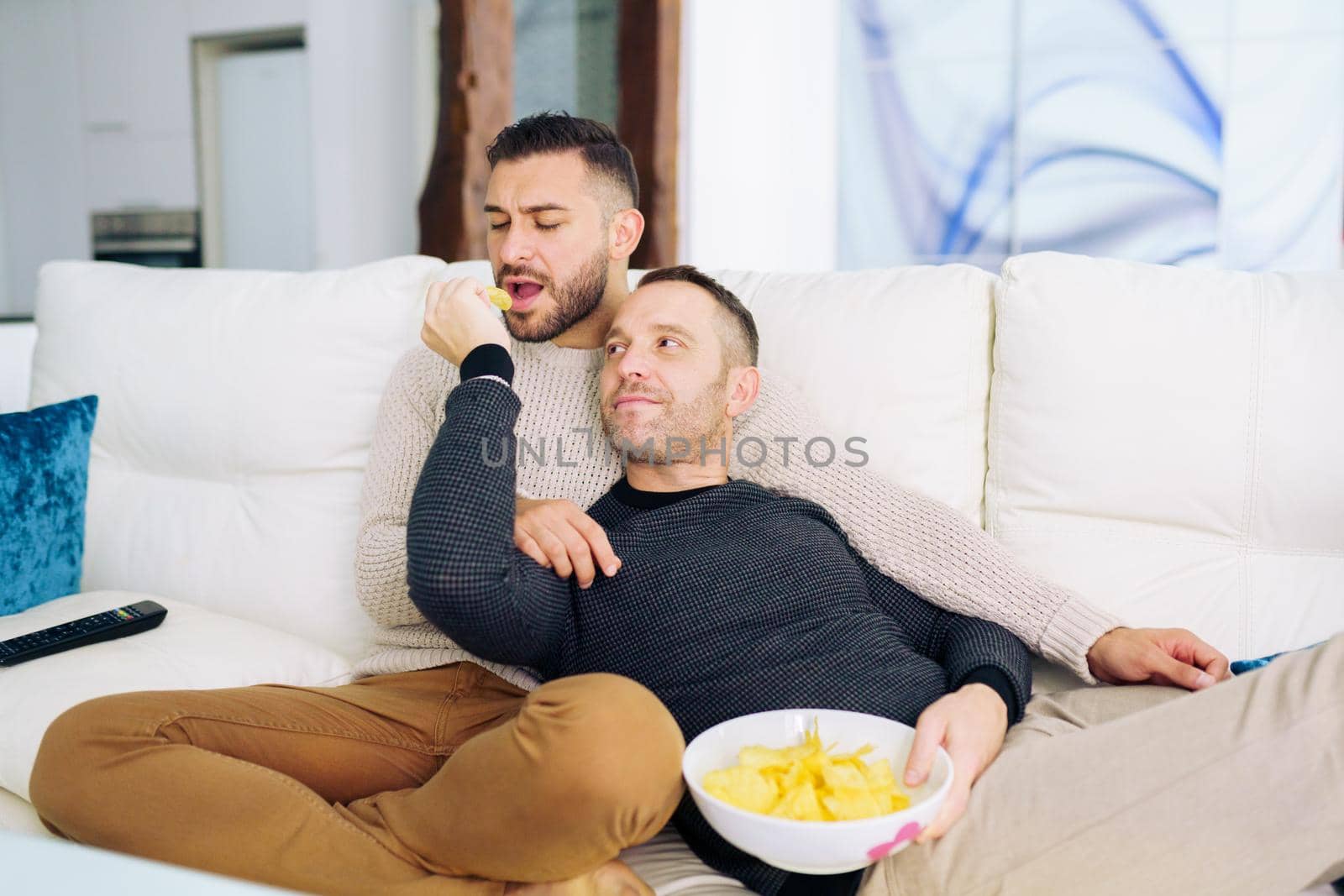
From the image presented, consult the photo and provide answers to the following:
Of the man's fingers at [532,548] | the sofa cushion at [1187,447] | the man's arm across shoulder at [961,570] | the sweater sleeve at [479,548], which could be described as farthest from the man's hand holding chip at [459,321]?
the sofa cushion at [1187,447]

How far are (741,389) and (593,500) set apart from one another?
0.92ft

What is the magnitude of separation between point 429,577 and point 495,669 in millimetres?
301

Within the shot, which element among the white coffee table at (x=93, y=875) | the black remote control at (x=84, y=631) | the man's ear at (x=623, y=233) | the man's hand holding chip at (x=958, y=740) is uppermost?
the man's ear at (x=623, y=233)

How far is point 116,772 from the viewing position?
1.17 meters

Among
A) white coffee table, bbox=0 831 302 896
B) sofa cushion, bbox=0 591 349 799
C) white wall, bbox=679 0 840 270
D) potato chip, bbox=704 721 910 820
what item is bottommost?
sofa cushion, bbox=0 591 349 799

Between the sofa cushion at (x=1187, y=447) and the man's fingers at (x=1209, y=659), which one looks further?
the sofa cushion at (x=1187, y=447)

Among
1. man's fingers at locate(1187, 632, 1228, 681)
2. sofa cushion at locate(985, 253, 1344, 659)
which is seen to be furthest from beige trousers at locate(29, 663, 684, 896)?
sofa cushion at locate(985, 253, 1344, 659)

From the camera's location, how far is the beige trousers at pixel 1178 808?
0.99 m

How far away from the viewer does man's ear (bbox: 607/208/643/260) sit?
5.75 ft

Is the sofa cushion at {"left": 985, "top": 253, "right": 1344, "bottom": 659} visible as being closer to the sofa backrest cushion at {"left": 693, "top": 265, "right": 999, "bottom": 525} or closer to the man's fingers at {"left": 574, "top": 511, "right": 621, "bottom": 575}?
the sofa backrest cushion at {"left": 693, "top": 265, "right": 999, "bottom": 525}

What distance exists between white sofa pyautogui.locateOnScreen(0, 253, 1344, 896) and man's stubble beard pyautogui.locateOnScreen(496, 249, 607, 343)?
0.28 meters

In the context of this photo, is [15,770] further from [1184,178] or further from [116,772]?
[1184,178]

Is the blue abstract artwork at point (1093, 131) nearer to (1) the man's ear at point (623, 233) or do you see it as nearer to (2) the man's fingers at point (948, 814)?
(1) the man's ear at point (623, 233)

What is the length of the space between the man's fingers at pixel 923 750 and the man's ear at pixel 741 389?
0.61m
